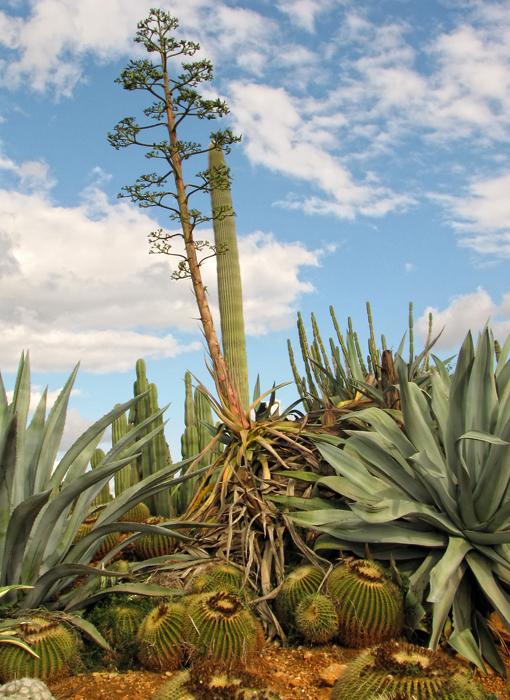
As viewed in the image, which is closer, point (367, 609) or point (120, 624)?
point (367, 609)

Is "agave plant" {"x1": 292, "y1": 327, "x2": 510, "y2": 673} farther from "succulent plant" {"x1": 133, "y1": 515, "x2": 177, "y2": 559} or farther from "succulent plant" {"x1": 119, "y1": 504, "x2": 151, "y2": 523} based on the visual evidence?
"succulent plant" {"x1": 119, "y1": 504, "x2": 151, "y2": 523}

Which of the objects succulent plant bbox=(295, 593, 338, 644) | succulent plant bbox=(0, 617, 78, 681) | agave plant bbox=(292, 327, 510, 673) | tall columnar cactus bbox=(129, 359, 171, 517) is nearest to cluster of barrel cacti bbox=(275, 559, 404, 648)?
succulent plant bbox=(295, 593, 338, 644)

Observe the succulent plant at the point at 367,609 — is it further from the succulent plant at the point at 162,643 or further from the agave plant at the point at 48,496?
the agave plant at the point at 48,496

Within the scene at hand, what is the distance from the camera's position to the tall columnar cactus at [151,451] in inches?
211

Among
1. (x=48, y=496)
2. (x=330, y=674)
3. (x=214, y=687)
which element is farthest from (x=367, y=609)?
(x=48, y=496)

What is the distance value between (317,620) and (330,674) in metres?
0.31

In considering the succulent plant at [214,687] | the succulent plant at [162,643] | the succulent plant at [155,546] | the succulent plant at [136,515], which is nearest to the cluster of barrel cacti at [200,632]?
the succulent plant at [162,643]

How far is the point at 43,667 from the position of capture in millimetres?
2914

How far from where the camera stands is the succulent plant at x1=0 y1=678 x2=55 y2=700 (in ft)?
8.07

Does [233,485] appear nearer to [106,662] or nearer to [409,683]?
[106,662]

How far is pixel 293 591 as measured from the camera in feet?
10.7

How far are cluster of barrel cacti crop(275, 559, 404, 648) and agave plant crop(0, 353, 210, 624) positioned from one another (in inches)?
35.2

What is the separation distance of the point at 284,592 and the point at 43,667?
4.21ft

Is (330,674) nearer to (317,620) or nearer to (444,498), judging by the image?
(317,620)
